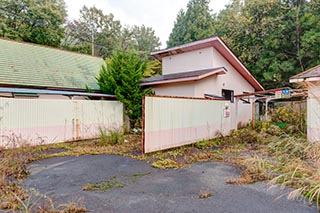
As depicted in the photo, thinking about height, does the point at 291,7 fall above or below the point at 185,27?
below

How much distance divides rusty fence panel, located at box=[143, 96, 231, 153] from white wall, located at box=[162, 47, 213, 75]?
314 cm

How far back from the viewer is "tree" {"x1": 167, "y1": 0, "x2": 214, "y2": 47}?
2830cm

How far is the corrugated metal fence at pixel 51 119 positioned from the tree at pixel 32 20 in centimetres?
1657

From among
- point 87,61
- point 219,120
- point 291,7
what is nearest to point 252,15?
point 291,7

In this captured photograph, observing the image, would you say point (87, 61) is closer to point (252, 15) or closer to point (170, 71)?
point (170, 71)

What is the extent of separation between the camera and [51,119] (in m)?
8.63

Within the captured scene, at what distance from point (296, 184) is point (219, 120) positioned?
19.1 ft

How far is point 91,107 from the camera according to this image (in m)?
9.93

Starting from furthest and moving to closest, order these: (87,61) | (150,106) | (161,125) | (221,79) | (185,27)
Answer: (185,27), (87,61), (221,79), (161,125), (150,106)

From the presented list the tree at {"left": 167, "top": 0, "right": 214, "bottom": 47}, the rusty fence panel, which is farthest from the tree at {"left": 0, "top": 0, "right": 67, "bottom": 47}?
the rusty fence panel

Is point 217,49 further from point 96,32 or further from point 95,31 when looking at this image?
point 95,31

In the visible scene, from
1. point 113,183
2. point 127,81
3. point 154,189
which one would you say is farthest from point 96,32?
point 154,189

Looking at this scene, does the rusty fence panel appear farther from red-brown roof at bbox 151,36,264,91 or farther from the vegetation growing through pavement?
red-brown roof at bbox 151,36,264,91

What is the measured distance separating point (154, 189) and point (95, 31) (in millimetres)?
32405
